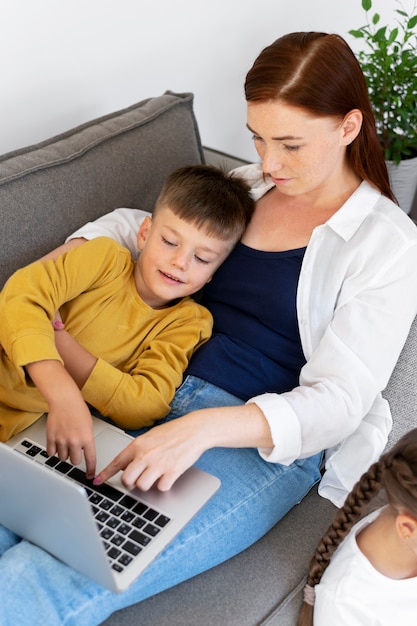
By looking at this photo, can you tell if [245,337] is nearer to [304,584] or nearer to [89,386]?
[89,386]

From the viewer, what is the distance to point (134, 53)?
214 cm

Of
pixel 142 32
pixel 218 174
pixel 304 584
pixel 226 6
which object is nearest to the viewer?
pixel 304 584

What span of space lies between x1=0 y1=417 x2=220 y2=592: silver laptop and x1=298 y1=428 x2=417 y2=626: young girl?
0.22m

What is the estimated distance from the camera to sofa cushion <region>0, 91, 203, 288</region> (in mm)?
1525

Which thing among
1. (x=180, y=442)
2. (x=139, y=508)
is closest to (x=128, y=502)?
(x=139, y=508)

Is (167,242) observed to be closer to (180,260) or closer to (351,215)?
(180,260)

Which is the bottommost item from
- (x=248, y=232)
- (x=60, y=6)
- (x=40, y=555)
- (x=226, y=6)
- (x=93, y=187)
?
(x=40, y=555)

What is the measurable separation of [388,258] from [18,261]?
710mm

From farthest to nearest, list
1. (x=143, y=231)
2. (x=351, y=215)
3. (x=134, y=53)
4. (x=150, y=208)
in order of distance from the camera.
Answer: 1. (x=134, y=53)
2. (x=150, y=208)
3. (x=143, y=231)
4. (x=351, y=215)

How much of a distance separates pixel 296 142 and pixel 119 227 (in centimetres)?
42

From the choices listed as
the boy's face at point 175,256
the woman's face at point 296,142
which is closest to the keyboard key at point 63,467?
the boy's face at point 175,256

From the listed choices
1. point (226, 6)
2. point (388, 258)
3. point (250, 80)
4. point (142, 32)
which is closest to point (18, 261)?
point (250, 80)

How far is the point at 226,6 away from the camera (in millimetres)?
2377

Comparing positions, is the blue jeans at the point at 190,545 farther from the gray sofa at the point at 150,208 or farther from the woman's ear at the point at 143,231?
the woman's ear at the point at 143,231
